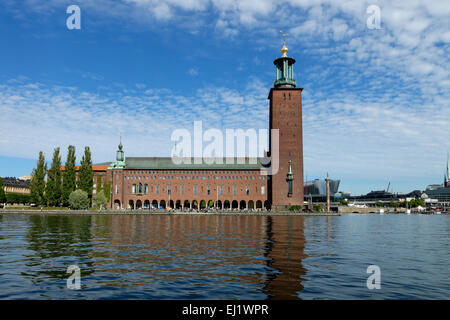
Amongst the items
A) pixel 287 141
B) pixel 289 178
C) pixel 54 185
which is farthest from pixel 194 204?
pixel 54 185

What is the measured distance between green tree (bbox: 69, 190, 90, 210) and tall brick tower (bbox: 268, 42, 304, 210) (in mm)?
52663

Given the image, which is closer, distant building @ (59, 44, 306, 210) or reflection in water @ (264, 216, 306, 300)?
reflection in water @ (264, 216, 306, 300)

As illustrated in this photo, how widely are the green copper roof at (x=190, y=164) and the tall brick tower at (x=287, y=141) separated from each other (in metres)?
12.2

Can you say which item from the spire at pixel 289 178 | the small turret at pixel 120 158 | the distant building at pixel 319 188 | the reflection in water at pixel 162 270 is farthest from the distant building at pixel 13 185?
the reflection in water at pixel 162 270

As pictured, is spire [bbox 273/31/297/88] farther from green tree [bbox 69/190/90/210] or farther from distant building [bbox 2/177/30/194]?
distant building [bbox 2/177/30/194]

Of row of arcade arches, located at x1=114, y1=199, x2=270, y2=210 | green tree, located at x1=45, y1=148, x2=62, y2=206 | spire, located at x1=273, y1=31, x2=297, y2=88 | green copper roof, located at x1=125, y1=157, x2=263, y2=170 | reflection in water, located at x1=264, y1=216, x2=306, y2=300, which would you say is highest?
spire, located at x1=273, y1=31, x2=297, y2=88

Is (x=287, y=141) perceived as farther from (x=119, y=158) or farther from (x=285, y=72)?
(x=119, y=158)

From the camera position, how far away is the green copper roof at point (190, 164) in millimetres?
116188

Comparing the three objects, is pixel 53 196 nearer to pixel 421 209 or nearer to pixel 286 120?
pixel 286 120

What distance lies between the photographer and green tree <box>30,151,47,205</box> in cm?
9012

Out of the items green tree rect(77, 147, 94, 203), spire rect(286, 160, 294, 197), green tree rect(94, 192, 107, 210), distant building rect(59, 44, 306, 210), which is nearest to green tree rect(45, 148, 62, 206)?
green tree rect(77, 147, 94, 203)

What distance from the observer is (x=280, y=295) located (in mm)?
12047

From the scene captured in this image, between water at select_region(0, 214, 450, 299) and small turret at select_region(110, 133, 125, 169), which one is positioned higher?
small turret at select_region(110, 133, 125, 169)

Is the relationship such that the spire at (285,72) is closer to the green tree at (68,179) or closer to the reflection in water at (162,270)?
the green tree at (68,179)
